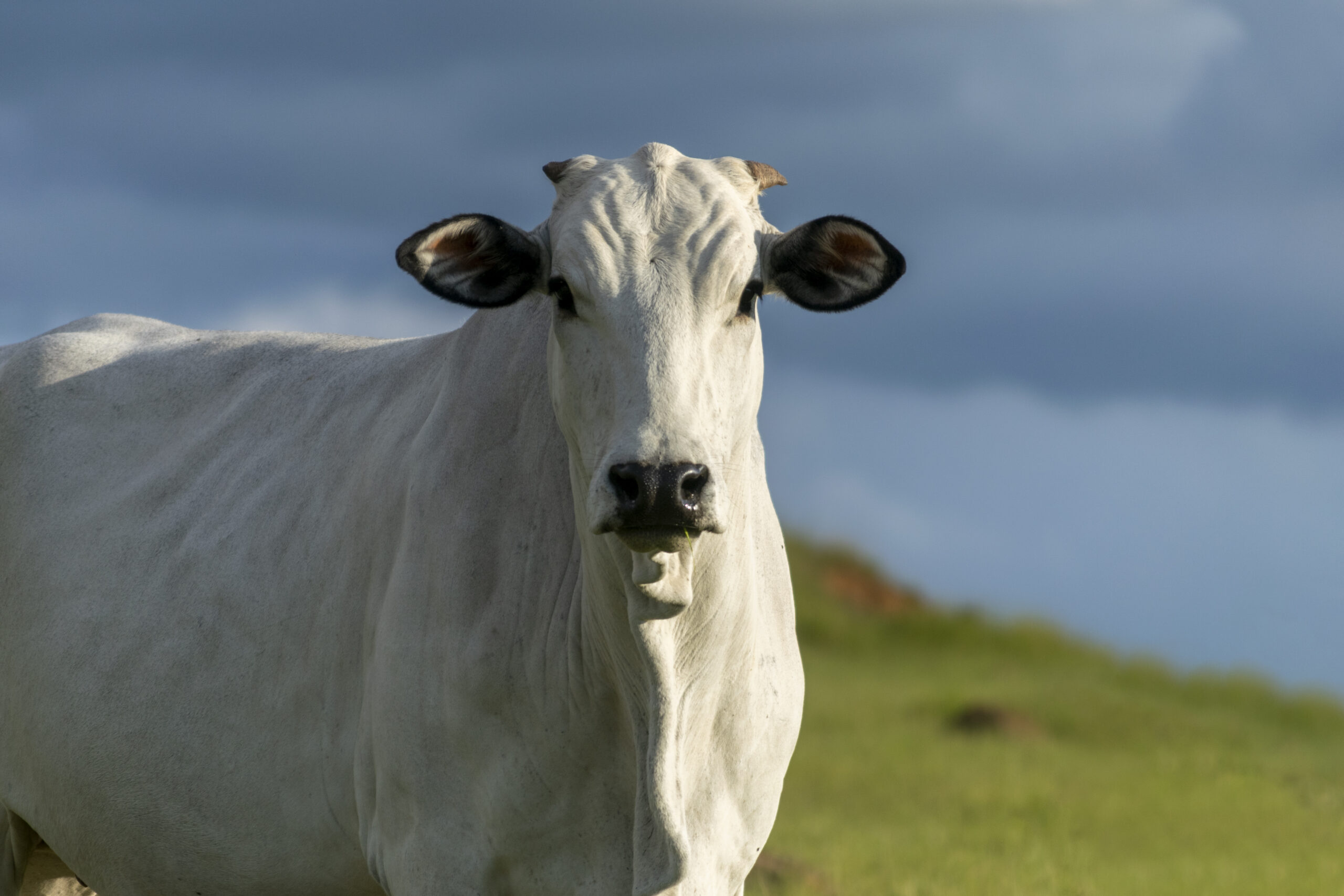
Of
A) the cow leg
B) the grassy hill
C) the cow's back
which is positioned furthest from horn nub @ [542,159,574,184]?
the grassy hill

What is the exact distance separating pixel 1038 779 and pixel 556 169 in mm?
15938

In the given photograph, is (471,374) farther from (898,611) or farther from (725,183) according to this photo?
(898,611)

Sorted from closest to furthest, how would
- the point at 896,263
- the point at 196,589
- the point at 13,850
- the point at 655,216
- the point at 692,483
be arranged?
1. the point at 692,483
2. the point at 655,216
3. the point at 896,263
4. the point at 196,589
5. the point at 13,850

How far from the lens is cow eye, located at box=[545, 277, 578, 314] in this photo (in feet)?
15.0

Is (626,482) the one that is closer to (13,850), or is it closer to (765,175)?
(765,175)

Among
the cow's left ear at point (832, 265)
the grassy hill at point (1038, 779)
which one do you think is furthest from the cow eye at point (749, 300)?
the grassy hill at point (1038, 779)

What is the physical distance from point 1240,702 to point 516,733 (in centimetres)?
2623

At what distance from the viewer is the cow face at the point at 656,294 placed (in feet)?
13.2

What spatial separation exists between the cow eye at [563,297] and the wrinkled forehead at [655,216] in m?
0.07

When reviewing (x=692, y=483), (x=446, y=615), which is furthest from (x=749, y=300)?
(x=446, y=615)

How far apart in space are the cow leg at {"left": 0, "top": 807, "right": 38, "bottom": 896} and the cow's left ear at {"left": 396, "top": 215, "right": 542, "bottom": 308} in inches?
163

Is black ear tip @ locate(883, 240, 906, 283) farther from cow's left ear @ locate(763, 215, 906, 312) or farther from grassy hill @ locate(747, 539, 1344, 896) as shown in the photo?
grassy hill @ locate(747, 539, 1344, 896)

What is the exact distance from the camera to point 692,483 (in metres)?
3.98

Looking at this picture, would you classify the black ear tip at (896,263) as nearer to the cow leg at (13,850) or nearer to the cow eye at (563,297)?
the cow eye at (563,297)
